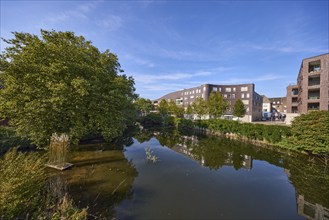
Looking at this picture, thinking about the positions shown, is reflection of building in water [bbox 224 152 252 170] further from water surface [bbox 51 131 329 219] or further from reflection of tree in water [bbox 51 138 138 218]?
reflection of tree in water [bbox 51 138 138 218]

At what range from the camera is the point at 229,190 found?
1018cm

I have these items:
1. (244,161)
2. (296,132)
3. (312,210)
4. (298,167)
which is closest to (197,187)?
(312,210)

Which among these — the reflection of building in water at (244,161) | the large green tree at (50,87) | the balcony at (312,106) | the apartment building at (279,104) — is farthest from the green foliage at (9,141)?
the apartment building at (279,104)

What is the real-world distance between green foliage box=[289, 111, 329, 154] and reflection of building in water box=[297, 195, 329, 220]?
11.6 metres

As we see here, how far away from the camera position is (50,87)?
33.9ft

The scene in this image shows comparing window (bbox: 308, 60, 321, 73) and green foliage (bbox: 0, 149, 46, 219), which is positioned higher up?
window (bbox: 308, 60, 321, 73)

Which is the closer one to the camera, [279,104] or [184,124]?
[184,124]

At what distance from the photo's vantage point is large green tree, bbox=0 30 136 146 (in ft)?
33.7

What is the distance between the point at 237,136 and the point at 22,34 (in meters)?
30.8

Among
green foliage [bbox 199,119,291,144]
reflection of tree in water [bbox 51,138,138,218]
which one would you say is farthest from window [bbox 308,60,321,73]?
reflection of tree in water [bbox 51,138,138,218]

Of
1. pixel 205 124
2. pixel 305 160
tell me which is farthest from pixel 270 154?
pixel 205 124

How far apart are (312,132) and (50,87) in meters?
24.4

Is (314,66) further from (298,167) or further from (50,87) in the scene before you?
(50,87)

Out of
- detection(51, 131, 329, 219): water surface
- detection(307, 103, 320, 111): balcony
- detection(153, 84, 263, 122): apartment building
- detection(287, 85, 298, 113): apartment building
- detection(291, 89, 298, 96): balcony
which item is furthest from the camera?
detection(153, 84, 263, 122): apartment building
